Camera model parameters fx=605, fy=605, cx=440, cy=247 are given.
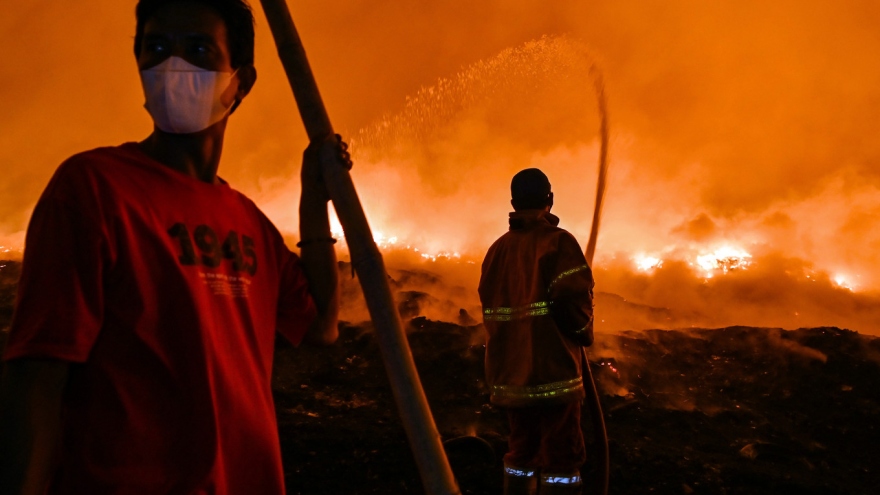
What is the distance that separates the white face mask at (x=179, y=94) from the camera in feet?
5.35

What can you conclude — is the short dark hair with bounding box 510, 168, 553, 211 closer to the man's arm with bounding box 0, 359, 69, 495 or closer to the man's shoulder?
the man's shoulder

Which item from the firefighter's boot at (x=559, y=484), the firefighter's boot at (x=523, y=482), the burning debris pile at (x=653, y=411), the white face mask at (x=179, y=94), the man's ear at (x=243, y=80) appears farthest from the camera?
the burning debris pile at (x=653, y=411)

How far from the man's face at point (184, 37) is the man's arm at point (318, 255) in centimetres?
40

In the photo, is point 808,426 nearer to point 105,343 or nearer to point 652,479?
point 652,479

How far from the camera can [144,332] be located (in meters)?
1.31

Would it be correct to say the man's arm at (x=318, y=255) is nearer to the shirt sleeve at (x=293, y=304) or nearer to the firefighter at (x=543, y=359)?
the shirt sleeve at (x=293, y=304)

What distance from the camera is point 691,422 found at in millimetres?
8156

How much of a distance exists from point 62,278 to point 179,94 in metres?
0.65

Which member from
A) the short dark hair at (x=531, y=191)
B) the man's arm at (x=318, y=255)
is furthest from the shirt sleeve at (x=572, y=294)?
the man's arm at (x=318, y=255)

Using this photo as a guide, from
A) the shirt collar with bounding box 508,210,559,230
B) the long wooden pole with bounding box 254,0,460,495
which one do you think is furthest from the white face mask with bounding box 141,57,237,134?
the shirt collar with bounding box 508,210,559,230

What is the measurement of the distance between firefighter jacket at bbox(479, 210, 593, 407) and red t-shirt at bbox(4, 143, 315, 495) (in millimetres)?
2739

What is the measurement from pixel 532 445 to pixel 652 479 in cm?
231

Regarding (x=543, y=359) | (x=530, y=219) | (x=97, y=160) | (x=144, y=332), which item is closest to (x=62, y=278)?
(x=144, y=332)

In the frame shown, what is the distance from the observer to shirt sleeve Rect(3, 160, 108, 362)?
1.19m
